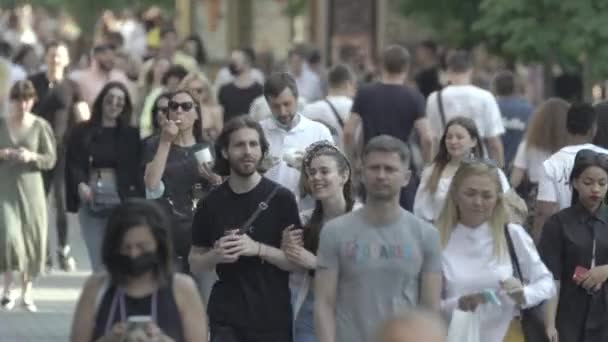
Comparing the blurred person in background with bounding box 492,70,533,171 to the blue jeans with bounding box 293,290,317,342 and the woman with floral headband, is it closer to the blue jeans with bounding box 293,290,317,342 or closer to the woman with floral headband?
the woman with floral headband

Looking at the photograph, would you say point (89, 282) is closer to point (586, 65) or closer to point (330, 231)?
point (330, 231)

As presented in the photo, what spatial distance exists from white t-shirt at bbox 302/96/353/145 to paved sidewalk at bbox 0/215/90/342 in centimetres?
238

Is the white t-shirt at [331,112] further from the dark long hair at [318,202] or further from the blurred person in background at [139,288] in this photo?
the blurred person in background at [139,288]

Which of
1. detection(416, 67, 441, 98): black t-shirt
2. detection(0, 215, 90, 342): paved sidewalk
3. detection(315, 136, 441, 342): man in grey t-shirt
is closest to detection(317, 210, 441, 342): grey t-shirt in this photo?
detection(315, 136, 441, 342): man in grey t-shirt

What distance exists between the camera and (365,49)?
32.1 m

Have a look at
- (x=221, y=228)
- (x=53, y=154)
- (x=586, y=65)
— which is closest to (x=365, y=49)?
(x=586, y=65)

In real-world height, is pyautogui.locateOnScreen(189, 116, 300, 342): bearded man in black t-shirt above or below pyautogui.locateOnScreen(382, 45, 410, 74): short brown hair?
below

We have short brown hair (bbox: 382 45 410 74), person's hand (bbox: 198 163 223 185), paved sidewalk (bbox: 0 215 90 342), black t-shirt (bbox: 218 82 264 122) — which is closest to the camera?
person's hand (bbox: 198 163 223 185)

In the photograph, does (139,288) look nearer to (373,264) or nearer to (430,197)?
(373,264)

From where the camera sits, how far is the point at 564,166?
12.2 m

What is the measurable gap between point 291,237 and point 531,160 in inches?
205

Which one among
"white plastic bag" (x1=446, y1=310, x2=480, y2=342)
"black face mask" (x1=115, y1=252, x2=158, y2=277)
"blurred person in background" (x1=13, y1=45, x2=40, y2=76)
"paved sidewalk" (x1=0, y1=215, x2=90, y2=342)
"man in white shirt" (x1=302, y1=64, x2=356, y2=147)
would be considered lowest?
"paved sidewalk" (x1=0, y1=215, x2=90, y2=342)

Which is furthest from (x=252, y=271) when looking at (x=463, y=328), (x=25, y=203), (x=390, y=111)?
(x=25, y=203)

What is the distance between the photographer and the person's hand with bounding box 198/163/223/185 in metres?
11.6
